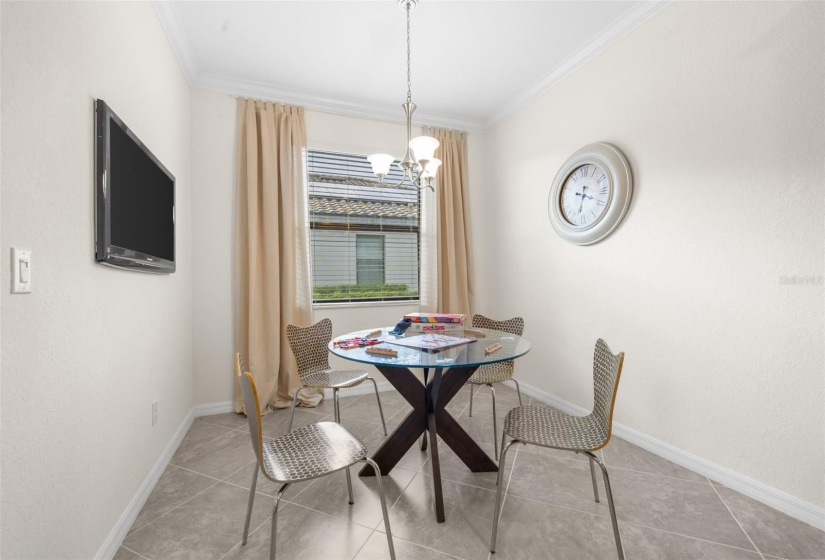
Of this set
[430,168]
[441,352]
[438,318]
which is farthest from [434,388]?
[430,168]

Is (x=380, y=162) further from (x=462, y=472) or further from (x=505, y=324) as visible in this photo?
(x=462, y=472)

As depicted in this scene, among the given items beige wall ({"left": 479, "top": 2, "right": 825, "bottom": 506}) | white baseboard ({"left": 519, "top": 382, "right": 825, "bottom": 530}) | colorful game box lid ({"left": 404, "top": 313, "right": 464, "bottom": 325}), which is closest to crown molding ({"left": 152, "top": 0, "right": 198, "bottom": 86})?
colorful game box lid ({"left": 404, "top": 313, "right": 464, "bottom": 325})

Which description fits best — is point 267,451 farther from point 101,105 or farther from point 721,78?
point 721,78

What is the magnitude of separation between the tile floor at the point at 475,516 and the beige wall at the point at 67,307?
31 centimetres

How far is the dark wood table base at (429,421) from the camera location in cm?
201

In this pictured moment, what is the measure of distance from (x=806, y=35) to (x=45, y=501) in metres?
3.51

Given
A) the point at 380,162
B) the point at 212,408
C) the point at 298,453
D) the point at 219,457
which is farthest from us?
the point at 212,408

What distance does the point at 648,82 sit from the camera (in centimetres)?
241

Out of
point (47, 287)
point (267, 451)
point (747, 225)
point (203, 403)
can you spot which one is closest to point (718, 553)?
point (747, 225)

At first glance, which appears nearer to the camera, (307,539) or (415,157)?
(307,539)

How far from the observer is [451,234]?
387 cm

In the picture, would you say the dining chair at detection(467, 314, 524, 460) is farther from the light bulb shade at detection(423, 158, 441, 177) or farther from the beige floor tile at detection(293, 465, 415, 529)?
the light bulb shade at detection(423, 158, 441, 177)

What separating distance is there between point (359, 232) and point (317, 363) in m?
1.49

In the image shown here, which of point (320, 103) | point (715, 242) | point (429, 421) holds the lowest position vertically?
point (429, 421)
